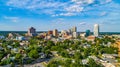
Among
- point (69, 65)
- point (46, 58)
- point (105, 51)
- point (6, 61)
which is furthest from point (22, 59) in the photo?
point (105, 51)

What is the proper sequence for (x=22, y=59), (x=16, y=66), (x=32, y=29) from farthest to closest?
1. (x=32, y=29)
2. (x=22, y=59)
3. (x=16, y=66)

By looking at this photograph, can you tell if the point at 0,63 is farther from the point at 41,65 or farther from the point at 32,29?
the point at 32,29

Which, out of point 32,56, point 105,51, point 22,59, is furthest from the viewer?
point 105,51

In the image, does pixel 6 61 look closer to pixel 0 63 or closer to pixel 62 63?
pixel 0 63

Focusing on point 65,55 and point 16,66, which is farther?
point 65,55

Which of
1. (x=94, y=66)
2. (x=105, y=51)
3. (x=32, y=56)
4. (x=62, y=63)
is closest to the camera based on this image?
(x=94, y=66)

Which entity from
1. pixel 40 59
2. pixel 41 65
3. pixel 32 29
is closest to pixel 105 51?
pixel 40 59

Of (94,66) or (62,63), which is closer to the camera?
(94,66)

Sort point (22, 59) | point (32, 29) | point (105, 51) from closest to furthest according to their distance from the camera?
point (22, 59), point (105, 51), point (32, 29)
